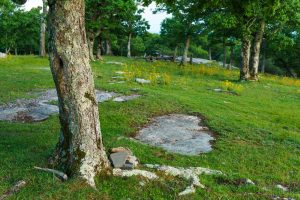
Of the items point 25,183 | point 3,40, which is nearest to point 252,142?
point 25,183

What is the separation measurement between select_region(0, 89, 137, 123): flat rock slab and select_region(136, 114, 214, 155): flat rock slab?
12.4ft

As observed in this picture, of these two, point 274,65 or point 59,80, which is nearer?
point 59,80

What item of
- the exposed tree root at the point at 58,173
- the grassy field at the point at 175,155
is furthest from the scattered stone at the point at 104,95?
the exposed tree root at the point at 58,173

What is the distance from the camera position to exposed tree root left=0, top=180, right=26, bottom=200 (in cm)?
817

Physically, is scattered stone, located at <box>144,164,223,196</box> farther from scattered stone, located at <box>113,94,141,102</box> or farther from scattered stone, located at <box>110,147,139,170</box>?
scattered stone, located at <box>113,94,141,102</box>

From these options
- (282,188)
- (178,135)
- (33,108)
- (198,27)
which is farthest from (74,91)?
(198,27)

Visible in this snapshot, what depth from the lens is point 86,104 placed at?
930 centimetres

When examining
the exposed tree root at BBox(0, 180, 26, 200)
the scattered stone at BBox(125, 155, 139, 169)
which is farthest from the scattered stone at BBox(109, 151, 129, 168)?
the exposed tree root at BBox(0, 180, 26, 200)

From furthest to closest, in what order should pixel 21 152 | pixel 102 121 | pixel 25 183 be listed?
pixel 102 121
pixel 21 152
pixel 25 183

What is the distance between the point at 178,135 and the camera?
1400cm

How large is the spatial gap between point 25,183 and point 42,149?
2.52 m

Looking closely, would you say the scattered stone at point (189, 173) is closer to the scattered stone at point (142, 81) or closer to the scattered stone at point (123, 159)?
the scattered stone at point (123, 159)

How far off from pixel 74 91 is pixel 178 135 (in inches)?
226

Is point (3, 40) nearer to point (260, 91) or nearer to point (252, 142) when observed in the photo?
point (260, 91)
